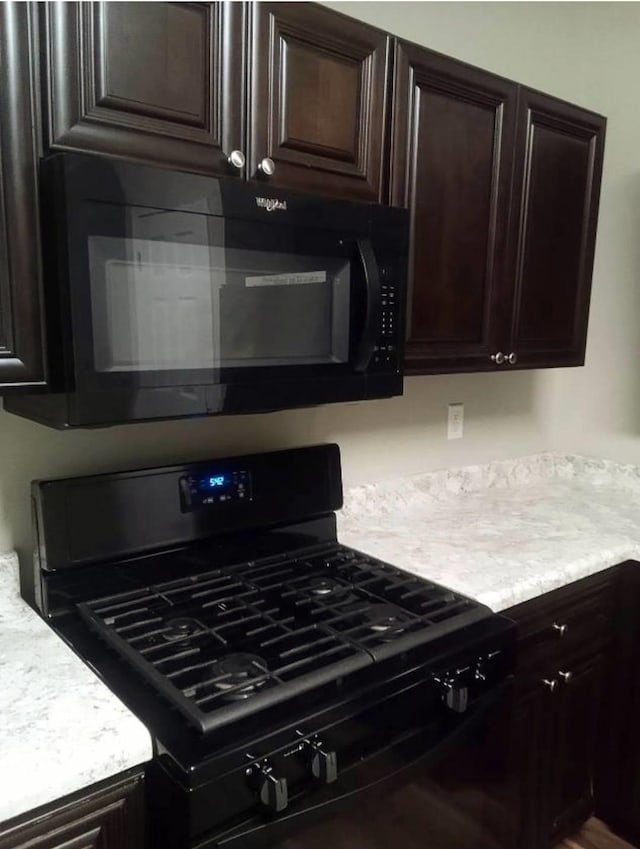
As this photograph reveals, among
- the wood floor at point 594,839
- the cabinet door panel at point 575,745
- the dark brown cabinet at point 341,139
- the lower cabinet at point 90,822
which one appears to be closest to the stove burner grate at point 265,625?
the lower cabinet at point 90,822

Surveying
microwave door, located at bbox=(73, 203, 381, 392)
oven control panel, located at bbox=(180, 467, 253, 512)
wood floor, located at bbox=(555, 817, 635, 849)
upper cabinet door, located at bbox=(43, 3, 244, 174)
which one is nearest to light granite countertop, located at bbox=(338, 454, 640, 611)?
oven control panel, located at bbox=(180, 467, 253, 512)

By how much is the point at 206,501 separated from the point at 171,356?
17.5 inches

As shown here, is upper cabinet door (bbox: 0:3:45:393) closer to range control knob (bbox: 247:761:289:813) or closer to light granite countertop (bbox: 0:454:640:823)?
light granite countertop (bbox: 0:454:640:823)

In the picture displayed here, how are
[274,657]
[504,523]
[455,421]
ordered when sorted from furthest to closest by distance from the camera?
[455,421]
[504,523]
[274,657]

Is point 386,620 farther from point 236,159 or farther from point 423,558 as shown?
point 236,159

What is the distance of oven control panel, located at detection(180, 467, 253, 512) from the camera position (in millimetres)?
1405

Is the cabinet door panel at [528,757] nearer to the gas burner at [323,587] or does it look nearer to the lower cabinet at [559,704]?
the lower cabinet at [559,704]

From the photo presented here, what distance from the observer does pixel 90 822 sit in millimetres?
866

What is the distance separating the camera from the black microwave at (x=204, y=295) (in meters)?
0.99

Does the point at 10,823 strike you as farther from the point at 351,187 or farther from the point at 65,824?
the point at 351,187

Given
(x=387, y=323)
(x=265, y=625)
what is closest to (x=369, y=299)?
(x=387, y=323)

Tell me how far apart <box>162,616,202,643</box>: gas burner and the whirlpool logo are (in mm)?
737

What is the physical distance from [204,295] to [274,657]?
605 millimetres

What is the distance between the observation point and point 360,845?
3.49ft
